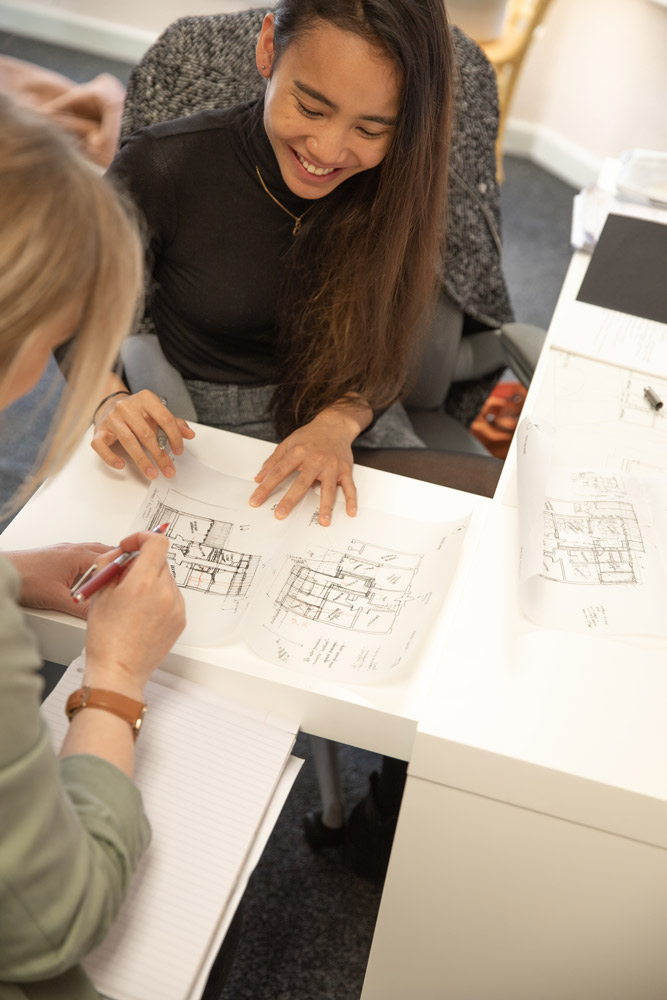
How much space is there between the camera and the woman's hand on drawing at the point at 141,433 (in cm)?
110

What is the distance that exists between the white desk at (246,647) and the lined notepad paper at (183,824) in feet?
0.10

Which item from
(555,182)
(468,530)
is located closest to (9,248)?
(468,530)

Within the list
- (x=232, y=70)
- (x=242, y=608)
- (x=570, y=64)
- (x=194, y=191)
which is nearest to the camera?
(x=242, y=608)

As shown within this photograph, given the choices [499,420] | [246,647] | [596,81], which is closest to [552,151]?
[596,81]

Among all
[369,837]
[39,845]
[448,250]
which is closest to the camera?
[39,845]

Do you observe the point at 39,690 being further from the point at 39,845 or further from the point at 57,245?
the point at 57,245

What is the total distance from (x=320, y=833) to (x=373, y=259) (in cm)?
90

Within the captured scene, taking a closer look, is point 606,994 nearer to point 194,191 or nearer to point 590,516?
point 590,516

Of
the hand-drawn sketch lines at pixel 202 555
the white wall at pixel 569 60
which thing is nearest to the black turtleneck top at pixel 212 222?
the hand-drawn sketch lines at pixel 202 555

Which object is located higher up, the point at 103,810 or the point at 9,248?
the point at 9,248

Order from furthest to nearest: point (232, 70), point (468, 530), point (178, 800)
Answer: point (232, 70) → point (468, 530) → point (178, 800)

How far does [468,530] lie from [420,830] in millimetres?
339

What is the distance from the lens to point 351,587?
3.27 ft

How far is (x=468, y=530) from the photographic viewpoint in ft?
3.49
